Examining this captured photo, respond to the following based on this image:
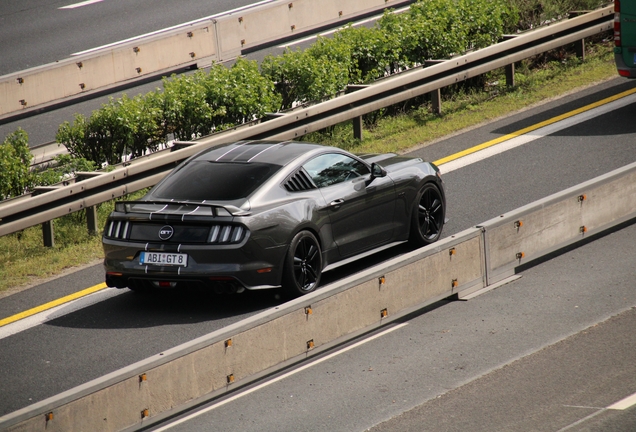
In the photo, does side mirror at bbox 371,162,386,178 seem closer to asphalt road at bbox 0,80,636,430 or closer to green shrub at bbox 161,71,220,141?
asphalt road at bbox 0,80,636,430

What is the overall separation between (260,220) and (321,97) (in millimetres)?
6439

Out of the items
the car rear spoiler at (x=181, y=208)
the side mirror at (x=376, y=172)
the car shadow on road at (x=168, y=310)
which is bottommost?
the car shadow on road at (x=168, y=310)

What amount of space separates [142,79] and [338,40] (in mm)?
4464

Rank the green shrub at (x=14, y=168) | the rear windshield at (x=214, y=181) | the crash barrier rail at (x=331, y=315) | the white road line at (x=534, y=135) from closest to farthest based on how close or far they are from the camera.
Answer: the crash barrier rail at (x=331, y=315) → the rear windshield at (x=214, y=181) → the green shrub at (x=14, y=168) → the white road line at (x=534, y=135)

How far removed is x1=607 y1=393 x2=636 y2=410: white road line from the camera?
7.14 meters

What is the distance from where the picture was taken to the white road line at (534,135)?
14734 millimetres

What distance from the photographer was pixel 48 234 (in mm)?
12422

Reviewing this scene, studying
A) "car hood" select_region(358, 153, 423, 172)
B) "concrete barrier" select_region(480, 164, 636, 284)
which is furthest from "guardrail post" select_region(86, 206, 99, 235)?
"concrete barrier" select_region(480, 164, 636, 284)

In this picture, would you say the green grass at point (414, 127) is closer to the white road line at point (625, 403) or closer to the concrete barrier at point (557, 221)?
the concrete barrier at point (557, 221)

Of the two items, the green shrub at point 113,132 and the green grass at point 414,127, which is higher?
the green shrub at point 113,132

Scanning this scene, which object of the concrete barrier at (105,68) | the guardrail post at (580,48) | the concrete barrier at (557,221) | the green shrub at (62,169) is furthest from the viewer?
the guardrail post at (580,48)

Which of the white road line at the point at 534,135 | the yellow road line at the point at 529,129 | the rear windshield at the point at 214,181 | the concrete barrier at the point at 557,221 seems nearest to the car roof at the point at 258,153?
the rear windshield at the point at 214,181

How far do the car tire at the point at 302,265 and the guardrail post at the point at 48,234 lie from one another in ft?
12.3

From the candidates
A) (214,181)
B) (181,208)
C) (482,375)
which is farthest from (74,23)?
(482,375)
